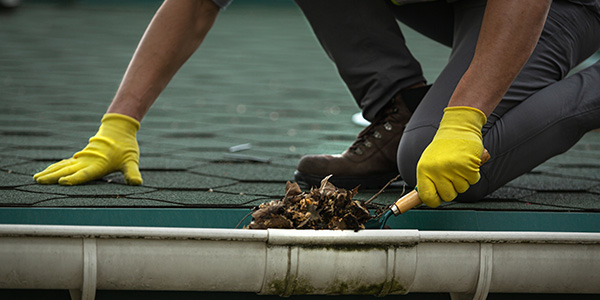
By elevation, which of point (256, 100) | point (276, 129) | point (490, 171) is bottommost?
point (256, 100)

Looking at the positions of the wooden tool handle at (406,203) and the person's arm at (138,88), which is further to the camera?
the person's arm at (138,88)

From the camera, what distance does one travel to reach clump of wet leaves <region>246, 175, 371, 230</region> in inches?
43.9

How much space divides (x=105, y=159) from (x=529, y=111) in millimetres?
934

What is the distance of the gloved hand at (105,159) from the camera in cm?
150

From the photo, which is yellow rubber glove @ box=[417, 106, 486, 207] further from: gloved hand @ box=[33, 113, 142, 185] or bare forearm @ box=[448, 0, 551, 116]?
gloved hand @ box=[33, 113, 142, 185]

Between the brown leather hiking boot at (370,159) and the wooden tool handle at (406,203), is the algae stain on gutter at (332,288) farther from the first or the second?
the brown leather hiking boot at (370,159)

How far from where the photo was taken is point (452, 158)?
124 centimetres

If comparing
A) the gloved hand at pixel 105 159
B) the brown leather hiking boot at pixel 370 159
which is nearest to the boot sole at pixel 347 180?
the brown leather hiking boot at pixel 370 159

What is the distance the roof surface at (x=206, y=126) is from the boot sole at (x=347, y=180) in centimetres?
4

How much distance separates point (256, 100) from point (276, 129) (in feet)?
2.20

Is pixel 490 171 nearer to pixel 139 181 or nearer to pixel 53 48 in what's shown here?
pixel 139 181

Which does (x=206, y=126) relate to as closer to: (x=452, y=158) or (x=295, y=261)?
(x=452, y=158)

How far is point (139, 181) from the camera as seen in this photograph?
1.54m

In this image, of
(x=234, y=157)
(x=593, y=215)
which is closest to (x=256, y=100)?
(x=234, y=157)
